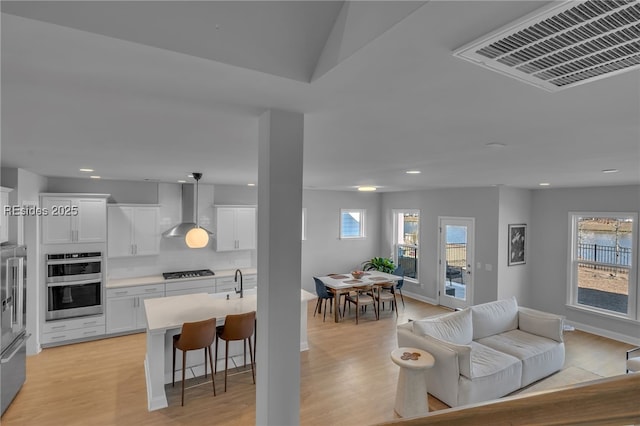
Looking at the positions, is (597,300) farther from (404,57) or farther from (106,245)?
(106,245)

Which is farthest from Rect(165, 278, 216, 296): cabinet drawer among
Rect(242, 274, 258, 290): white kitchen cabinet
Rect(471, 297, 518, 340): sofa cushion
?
Rect(471, 297, 518, 340): sofa cushion

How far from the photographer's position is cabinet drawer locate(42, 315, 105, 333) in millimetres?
5320

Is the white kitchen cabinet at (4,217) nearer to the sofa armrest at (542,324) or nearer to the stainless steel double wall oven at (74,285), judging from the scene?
the stainless steel double wall oven at (74,285)

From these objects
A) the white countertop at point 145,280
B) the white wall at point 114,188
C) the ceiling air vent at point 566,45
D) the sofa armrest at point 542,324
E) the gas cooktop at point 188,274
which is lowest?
the sofa armrest at point 542,324

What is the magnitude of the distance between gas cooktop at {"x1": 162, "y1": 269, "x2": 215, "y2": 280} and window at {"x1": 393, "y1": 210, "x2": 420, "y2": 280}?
15.9ft

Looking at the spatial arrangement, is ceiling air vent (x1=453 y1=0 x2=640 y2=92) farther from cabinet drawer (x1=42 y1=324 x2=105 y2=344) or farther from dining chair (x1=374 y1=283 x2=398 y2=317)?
cabinet drawer (x1=42 y1=324 x2=105 y2=344)

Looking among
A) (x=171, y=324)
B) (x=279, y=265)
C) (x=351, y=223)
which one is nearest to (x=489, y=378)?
(x=279, y=265)

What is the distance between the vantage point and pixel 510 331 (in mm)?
5203

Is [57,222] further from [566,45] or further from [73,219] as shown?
[566,45]

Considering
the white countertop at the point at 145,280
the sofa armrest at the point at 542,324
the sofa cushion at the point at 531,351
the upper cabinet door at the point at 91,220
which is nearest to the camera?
the sofa cushion at the point at 531,351

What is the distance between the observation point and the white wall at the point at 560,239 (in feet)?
19.5

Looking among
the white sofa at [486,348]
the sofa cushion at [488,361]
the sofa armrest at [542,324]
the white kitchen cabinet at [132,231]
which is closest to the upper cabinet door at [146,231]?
the white kitchen cabinet at [132,231]

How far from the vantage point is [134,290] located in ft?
19.3

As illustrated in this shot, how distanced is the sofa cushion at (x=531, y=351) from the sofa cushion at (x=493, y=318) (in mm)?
98
